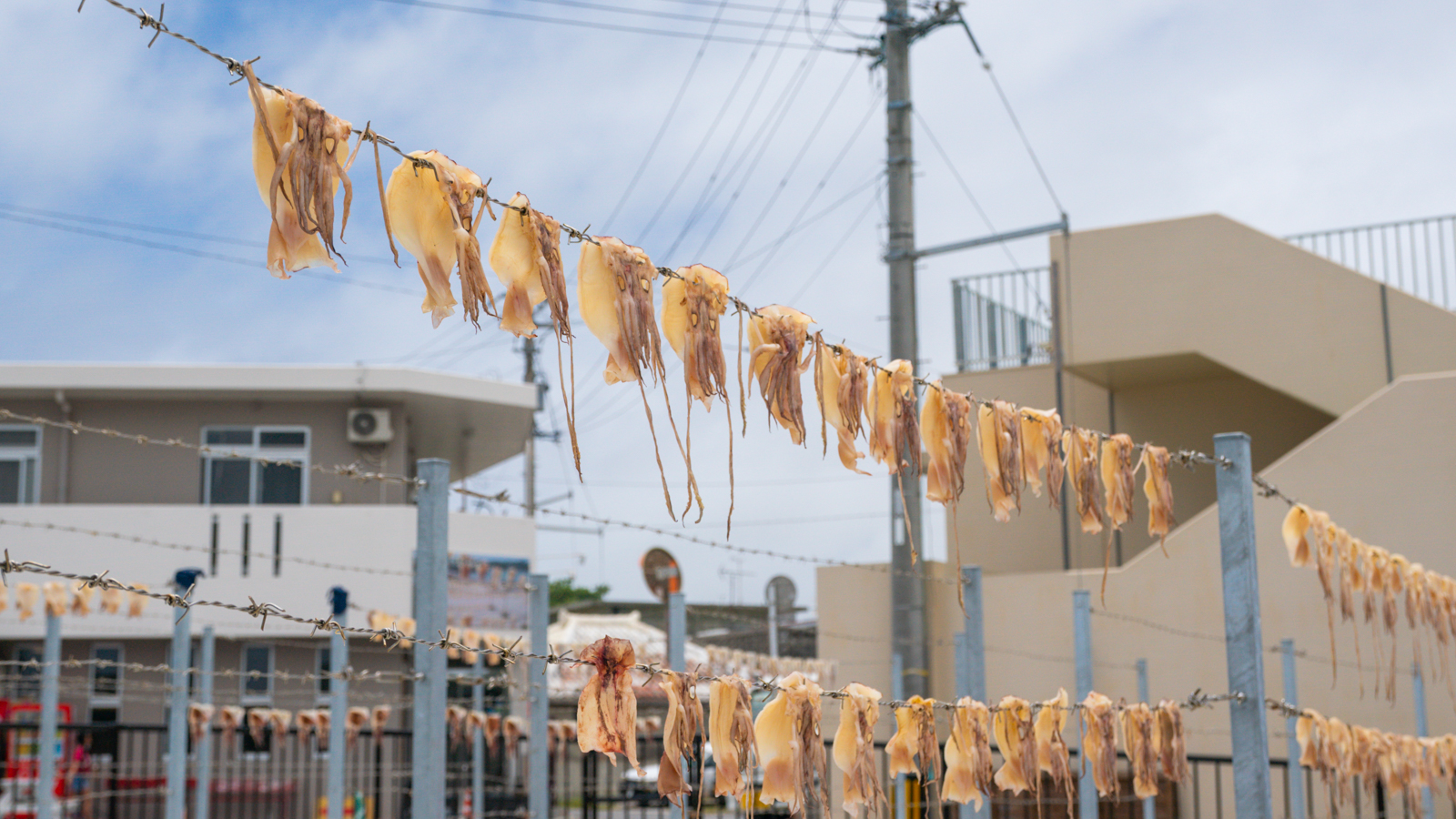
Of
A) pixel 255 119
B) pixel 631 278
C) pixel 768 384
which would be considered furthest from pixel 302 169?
pixel 768 384

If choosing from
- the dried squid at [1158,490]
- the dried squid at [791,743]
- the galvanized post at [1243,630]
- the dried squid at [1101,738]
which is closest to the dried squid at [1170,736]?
the galvanized post at [1243,630]

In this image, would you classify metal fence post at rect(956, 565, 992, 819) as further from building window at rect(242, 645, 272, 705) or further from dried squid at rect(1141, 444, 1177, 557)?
building window at rect(242, 645, 272, 705)

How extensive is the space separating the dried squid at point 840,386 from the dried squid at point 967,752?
976 mm

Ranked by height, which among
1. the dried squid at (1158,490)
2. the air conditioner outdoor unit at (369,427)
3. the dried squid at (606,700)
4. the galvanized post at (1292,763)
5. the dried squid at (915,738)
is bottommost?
the galvanized post at (1292,763)

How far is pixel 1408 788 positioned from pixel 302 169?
724 cm

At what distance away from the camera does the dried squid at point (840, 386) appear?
3.34m

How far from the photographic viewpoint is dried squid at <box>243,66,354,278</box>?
2.22 m

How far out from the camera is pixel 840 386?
132 inches

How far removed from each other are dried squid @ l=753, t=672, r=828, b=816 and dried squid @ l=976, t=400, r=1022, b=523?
1091 mm

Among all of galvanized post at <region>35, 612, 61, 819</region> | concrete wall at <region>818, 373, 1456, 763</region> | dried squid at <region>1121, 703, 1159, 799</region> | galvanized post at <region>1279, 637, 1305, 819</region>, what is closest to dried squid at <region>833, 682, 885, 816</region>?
dried squid at <region>1121, 703, 1159, 799</region>

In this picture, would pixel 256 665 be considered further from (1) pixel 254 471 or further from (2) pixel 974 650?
(2) pixel 974 650

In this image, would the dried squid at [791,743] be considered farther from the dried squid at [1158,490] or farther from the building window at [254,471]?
the building window at [254,471]

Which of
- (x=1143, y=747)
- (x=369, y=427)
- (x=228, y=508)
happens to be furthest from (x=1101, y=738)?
(x=369, y=427)

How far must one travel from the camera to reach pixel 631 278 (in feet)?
9.00
